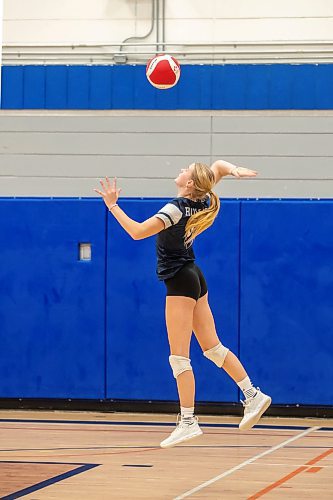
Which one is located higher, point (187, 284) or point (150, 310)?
point (187, 284)

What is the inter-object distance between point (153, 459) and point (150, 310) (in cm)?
294

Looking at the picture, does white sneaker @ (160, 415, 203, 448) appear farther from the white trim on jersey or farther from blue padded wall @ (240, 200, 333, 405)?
blue padded wall @ (240, 200, 333, 405)

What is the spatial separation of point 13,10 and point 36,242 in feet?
11.3

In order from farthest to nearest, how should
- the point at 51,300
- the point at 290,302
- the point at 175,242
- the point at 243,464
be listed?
1. the point at 51,300
2. the point at 290,302
3. the point at 243,464
4. the point at 175,242

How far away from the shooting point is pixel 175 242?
6.30 m

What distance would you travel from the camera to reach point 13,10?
12.4 metres

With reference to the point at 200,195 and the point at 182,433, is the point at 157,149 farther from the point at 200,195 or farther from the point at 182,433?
the point at 182,433

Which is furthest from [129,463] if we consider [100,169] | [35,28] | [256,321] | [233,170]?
[35,28]

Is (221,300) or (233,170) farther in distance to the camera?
(221,300)

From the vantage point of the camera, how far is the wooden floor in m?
6.11

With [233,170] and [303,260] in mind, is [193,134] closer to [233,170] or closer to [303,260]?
[303,260]

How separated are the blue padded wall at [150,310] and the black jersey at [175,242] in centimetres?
382

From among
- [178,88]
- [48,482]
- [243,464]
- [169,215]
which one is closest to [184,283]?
[169,215]

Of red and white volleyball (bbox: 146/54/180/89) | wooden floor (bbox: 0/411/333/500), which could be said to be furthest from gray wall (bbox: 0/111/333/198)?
wooden floor (bbox: 0/411/333/500)
